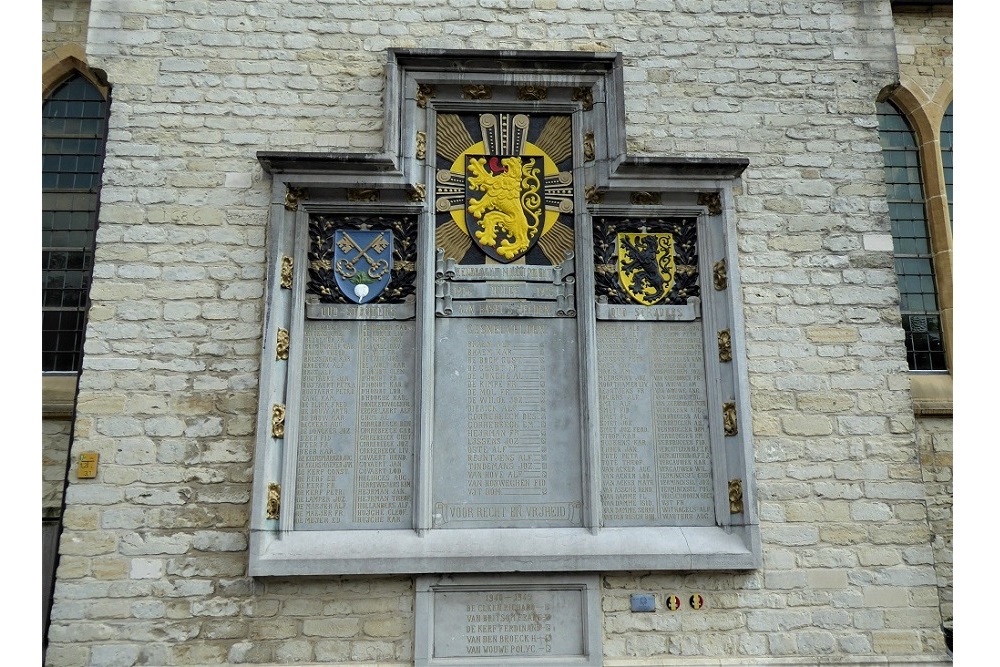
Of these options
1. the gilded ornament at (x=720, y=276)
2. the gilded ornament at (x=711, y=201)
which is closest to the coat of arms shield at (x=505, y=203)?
the gilded ornament at (x=711, y=201)

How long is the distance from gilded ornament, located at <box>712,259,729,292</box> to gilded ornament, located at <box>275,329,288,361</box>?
3.64 metres

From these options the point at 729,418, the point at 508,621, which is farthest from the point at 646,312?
the point at 508,621

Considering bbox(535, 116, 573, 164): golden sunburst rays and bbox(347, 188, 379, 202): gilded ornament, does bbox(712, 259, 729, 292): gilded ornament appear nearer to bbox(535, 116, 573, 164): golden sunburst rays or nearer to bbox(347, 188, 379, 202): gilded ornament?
bbox(535, 116, 573, 164): golden sunburst rays

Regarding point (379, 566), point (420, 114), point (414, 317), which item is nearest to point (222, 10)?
point (420, 114)

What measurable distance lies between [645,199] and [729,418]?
79.6 inches

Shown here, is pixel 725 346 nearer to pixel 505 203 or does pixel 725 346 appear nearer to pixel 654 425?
pixel 654 425

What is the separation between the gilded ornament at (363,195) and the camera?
6277mm

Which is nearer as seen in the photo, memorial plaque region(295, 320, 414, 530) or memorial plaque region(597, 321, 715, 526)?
memorial plaque region(295, 320, 414, 530)

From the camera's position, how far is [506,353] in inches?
240

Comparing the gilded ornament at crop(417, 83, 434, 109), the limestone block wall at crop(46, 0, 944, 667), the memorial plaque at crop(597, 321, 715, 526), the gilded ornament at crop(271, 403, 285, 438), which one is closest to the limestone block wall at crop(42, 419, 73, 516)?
the limestone block wall at crop(46, 0, 944, 667)

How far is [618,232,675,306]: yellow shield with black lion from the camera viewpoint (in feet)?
20.7

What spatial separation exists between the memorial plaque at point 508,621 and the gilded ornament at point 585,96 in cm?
407

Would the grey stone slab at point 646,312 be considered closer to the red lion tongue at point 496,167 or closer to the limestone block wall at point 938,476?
the red lion tongue at point 496,167

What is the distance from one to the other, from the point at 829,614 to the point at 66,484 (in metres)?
5.94
